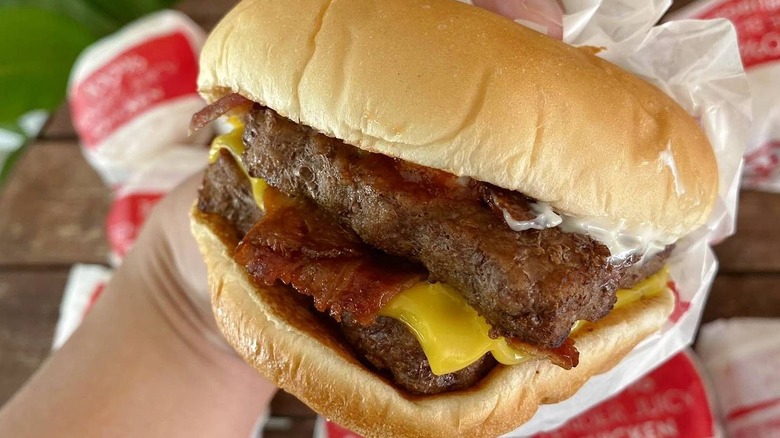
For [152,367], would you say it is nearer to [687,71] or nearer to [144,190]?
[144,190]

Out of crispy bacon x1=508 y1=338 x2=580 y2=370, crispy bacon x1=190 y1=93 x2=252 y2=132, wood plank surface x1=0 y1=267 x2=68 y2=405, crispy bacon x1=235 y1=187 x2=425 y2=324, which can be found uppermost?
crispy bacon x1=190 y1=93 x2=252 y2=132

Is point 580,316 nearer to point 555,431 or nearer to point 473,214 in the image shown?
point 473,214

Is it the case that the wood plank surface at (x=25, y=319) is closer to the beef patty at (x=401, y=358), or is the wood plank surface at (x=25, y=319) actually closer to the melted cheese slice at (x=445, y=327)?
the beef patty at (x=401, y=358)

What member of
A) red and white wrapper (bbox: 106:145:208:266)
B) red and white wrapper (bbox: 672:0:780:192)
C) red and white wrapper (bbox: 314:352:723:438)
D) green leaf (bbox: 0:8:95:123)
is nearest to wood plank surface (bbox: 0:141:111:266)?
red and white wrapper (bbox: 106:145:208:266)

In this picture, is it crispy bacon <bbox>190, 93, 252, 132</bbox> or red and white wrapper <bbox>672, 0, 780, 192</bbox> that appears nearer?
crispy bacon <bbox>190, 93, 252, 132</bbox>

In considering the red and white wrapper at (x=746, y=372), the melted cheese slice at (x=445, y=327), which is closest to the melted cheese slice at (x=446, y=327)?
the melted cheese slice at (x=445, y=327)

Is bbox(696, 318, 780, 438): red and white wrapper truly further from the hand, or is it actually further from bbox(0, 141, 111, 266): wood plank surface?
bbox(0, 141, 111, 266): wood plank surface

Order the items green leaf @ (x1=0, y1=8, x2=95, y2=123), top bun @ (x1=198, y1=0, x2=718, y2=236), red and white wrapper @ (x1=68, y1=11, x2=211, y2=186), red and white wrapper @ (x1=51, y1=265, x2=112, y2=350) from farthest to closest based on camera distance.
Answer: green leaf @ (x1=0, y1=8, x2=95, y2=123) → red and white wrapper @ (x1=68, y1=11, x2=211, y2=186) → red and white wrapper @ (x1=51, y1=265, x2=112, y2=350) → top bun @ (x1=198, y1=0, x2=718, y2=236)

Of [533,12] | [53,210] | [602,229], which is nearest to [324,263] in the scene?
[602,229]
